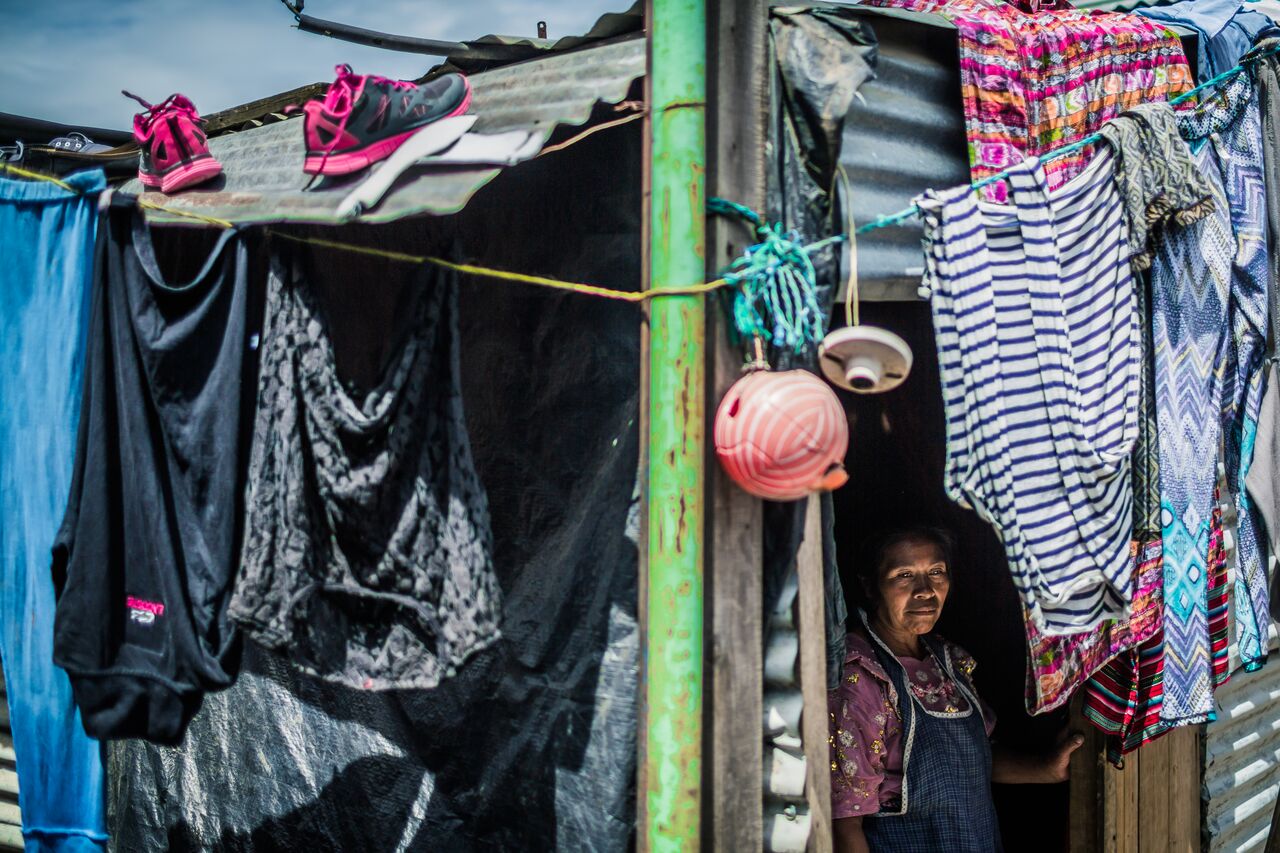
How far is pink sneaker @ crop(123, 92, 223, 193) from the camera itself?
3303mm

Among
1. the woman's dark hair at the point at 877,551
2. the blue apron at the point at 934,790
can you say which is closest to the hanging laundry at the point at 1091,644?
the blue apron at the point at 934,790

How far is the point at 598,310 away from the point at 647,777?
3.80 ft

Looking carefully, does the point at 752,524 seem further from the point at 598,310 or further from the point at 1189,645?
the point at 1189,645

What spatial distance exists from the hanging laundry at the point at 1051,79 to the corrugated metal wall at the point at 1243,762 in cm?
282

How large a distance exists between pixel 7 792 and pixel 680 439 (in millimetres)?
4107

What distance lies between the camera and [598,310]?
2803mm

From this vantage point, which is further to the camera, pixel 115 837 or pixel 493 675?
pixel 115 837

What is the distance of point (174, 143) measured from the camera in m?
3.32

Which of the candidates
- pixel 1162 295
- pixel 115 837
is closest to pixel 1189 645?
pixel 1162 295

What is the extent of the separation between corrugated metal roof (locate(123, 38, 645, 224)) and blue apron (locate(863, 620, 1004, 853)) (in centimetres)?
215

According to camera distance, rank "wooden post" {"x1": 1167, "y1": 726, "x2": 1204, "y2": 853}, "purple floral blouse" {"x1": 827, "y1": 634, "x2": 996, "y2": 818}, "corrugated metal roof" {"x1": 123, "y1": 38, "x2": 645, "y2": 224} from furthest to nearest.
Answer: "wooden post" {"x1": 1167, "y1": 726, "x2": 1204, "y2": 853}, "purple floral blouse" {"x1": 827, "y1": 634, "x2": 996, "y2": 818}, "corrugated metal roof" {"x1": 123, "y1": 38, "x2": 645, "y2": 224}

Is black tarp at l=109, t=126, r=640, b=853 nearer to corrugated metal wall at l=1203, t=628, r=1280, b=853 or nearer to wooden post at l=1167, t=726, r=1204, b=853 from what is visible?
wooden post at l=1167, t=726, r=1204, b=853

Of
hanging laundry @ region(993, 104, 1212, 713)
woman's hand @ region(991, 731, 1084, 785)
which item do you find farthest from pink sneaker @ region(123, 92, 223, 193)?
woman's hand @ region(991, 731, 1084, 785)

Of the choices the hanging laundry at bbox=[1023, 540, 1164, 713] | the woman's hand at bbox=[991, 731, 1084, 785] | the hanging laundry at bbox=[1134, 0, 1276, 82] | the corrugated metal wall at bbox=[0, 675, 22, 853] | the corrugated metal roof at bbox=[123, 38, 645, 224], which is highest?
the hanging laundry at bbox=[1134, 0, 1276, 82]
